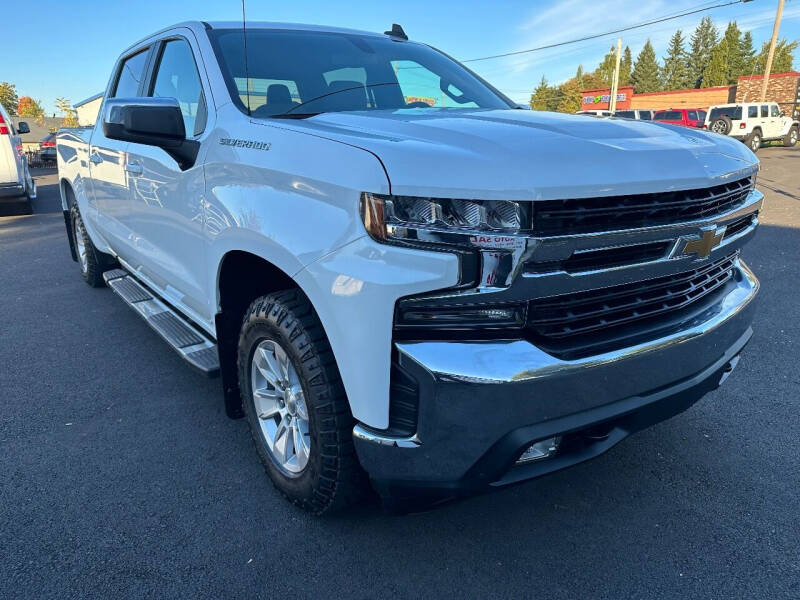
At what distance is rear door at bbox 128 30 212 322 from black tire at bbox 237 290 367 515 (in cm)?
66

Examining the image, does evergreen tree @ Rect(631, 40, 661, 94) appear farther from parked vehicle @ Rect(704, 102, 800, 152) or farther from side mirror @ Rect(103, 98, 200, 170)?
side mirror @ Rect(103, 98, 200, 170)

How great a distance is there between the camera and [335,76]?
2.91 m

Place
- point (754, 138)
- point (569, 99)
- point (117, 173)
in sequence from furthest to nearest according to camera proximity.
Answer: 1. point (569, 99)
2. point (754, 138)
3. point (117, 173)

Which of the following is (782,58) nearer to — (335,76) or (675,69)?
(675,69)

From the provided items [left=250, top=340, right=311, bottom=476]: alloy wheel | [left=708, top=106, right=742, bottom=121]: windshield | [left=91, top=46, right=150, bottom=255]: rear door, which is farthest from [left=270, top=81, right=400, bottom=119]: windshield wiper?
[left=708, top=106, right=742, bottom=121]: windshield

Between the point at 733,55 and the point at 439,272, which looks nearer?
the point at 439,272

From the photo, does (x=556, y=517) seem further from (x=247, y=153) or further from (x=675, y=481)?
(x=247, y=153)

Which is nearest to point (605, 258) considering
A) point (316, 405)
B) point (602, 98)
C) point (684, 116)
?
point (316, 405)

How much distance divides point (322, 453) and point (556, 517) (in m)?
1.01

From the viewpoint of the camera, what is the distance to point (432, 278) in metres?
1.58

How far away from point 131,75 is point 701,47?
350 feet

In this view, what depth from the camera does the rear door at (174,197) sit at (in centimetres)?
265

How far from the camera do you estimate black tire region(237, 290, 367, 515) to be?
1.94m

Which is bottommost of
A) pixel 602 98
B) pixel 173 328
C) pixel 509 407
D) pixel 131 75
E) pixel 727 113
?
pixel 173 328
